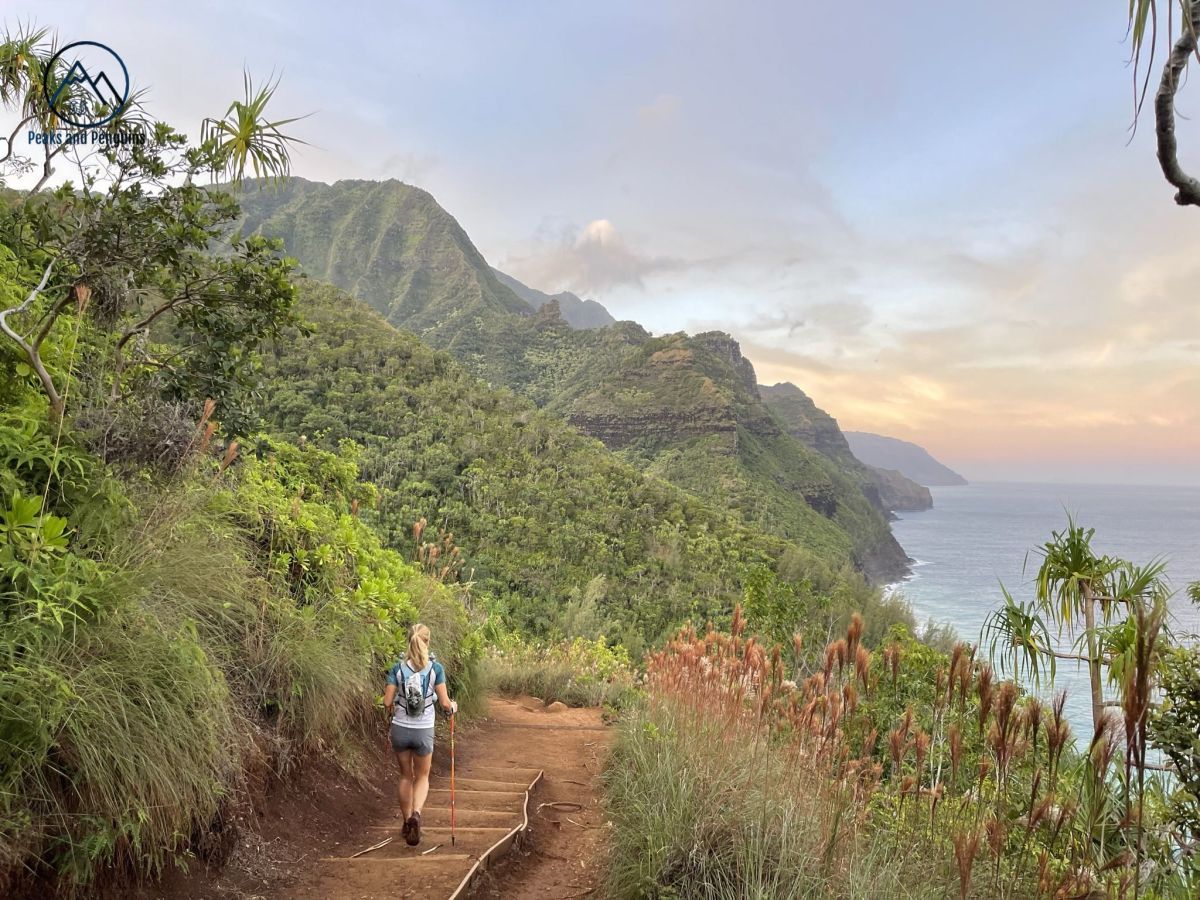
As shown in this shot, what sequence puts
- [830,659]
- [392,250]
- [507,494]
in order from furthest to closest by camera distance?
[392,250], [507,494], [830,659]

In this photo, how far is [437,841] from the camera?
Result: 3973mm

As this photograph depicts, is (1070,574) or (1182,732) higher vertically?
(1070,574)

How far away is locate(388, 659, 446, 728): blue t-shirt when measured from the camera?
423 cm

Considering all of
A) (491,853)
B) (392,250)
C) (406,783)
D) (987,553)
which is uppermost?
(392,250)

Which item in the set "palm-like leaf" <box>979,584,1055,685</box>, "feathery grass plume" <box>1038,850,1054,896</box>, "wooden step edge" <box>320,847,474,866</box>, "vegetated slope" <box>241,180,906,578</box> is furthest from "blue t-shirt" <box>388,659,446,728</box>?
"vegetated slope" <box>241,180,906,578</box>

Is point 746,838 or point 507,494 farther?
point 507,494

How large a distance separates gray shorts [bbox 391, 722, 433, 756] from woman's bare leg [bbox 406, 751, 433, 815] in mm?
38

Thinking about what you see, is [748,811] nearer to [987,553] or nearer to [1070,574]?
[1070,574]

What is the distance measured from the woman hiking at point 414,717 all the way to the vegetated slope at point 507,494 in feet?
52.5

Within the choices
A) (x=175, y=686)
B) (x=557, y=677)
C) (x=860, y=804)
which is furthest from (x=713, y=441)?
(x=175, y=686)

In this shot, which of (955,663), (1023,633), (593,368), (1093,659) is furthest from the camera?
(593,368)

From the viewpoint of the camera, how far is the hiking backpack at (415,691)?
426 centimetres

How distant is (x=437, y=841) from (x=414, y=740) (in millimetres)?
570

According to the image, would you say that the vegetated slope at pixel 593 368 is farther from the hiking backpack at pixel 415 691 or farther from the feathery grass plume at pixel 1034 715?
the feathery grass plume at pixel 1034 715
